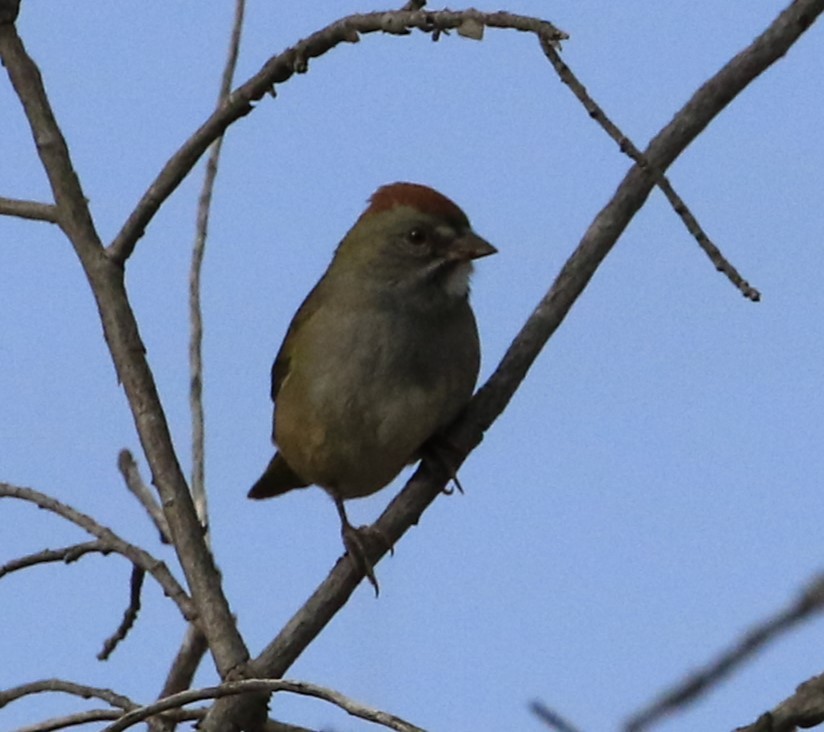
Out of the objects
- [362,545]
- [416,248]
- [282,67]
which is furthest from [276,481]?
[282,67]

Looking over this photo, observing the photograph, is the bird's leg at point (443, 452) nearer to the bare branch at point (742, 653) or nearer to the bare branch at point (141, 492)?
the bare branch at point (141, 492)

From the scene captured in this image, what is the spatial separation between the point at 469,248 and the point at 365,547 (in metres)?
1.34

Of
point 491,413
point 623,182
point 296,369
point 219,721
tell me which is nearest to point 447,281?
point 296,369

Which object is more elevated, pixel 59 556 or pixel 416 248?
pixel 416 248

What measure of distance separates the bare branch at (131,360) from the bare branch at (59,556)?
0.27 metres

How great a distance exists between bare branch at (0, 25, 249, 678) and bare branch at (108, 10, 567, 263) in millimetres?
78

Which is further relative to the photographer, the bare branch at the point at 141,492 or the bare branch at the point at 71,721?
the bare branch at the point at 141,492

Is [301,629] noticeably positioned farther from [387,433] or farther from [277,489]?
[277,489]

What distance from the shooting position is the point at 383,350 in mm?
4398

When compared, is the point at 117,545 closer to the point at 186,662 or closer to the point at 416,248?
the point at 186,662

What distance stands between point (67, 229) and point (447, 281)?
1.50 metres

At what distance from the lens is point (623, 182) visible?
10.7 feet

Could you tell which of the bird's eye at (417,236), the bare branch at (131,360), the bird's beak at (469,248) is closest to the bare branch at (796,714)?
the bare branch at (131,360)

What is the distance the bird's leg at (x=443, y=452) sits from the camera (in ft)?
12.6
